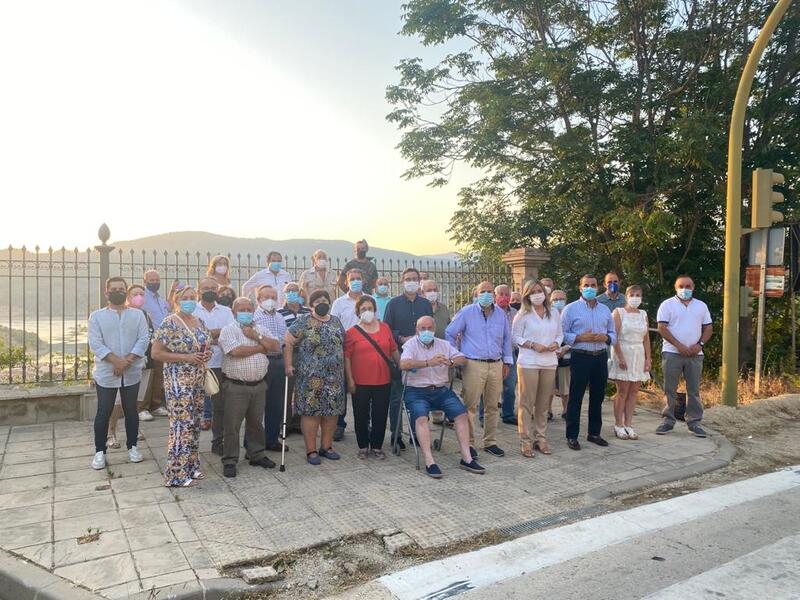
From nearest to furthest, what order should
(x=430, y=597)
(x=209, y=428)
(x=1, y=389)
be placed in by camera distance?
(x=430, y=597), (x=209, y=428), (x=1, y=389)

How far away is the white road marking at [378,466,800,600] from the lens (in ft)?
11.4

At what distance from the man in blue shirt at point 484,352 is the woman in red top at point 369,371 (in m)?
0.80

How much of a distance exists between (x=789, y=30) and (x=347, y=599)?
1351 cm

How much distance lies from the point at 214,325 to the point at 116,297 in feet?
3.41

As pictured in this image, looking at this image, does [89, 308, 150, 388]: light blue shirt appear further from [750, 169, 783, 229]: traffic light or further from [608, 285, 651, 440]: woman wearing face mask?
[750, 169, 783, 229]: traffic light

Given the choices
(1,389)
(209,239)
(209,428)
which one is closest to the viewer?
(209,428)

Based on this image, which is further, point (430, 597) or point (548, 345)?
point (548, 345)

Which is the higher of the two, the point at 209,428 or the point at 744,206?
the point at 744,206

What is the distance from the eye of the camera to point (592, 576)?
3.54m

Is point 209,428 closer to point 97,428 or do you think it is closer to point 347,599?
point 97,428

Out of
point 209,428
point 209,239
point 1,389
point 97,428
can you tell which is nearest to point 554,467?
point 209,428

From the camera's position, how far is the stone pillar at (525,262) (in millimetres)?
10953

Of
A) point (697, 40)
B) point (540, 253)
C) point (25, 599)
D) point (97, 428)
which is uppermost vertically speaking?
point (697, 40)

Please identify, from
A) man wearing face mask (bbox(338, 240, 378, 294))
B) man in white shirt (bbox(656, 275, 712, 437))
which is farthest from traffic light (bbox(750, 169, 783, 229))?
man wearing face mask (bbox(338, 240, 378, 294))
